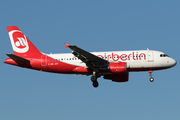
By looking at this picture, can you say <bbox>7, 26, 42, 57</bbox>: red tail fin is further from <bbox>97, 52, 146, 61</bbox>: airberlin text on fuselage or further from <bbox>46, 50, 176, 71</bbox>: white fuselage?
<bbox>97, 52, 146, 61</bbox>: airberlin text on fuselage

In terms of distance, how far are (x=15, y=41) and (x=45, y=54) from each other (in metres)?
5.32

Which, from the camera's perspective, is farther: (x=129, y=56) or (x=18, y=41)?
(x=18, y=41)

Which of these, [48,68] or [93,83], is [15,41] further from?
[93,83]

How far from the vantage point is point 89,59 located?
48188 mm

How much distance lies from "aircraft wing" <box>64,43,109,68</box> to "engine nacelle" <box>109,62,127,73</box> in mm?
940

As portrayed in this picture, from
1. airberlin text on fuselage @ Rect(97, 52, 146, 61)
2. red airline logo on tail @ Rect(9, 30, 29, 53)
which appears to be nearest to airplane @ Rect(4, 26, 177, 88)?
airberlin text on fuselage @ Rect(97, 52, 146, 61)

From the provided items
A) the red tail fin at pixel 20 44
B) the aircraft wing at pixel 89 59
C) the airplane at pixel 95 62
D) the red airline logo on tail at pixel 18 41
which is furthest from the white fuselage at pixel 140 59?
the red airline logo on tail at pixel 18 41

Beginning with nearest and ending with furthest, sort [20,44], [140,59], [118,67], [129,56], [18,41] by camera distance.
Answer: [118,67] < [140,59] < [129,56] < [20,44] < [18,41]

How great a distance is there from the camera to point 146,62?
48.5 m

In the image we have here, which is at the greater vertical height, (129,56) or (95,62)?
(129,56)

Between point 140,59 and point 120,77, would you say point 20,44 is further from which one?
point 140,59

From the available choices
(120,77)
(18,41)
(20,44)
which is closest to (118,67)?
(120,77)

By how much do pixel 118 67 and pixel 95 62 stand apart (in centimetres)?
336

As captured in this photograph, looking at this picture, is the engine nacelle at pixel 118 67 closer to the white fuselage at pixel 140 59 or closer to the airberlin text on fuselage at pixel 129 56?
the white fuselage at pixel 140 59
